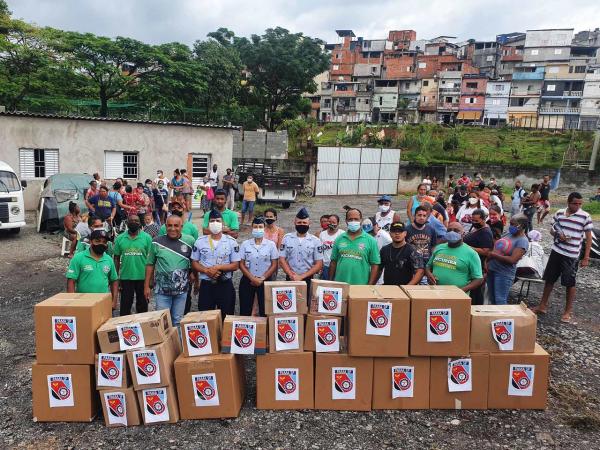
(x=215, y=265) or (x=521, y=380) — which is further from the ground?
(x=215, y=265)

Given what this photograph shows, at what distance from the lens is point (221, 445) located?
13.1 ft

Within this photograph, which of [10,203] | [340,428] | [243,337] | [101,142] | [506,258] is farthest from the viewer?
[101,142]

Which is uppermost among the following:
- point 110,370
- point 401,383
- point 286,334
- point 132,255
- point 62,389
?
point 132,255

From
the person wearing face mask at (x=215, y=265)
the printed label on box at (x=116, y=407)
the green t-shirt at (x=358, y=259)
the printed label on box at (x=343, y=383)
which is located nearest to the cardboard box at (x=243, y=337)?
the printed label on box at (x=343, y=383)

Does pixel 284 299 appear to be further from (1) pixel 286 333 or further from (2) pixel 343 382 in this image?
(2) pixel 343 382

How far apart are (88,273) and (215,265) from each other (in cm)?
138

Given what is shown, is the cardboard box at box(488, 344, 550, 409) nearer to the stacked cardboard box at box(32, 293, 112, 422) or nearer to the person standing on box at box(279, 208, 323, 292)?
the person standing on box at box(279, 208, 323, 292)

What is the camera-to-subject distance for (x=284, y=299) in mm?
4438

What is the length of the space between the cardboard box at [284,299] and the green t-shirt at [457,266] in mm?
1871

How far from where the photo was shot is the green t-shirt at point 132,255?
225 inches

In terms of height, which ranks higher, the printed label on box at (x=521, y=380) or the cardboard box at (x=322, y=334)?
the cardboard box at (x=322, y=334)

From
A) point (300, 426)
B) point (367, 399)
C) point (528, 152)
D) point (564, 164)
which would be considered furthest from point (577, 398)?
point (528, 152)

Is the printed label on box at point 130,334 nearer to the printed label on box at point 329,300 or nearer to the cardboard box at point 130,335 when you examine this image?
the cardboard box at point 130,335

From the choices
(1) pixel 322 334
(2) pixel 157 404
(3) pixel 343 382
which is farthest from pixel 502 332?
(2) pixel 157 404
